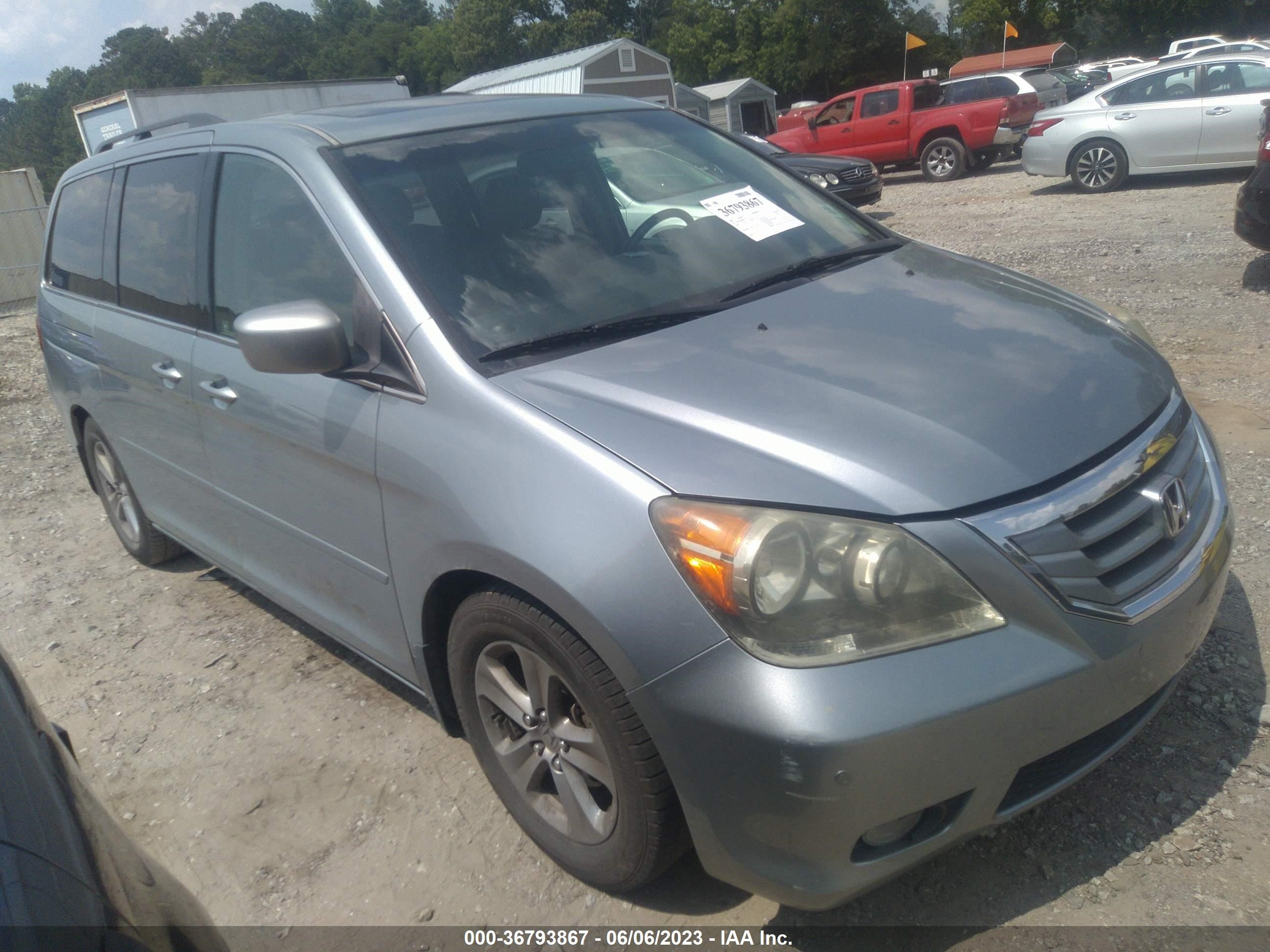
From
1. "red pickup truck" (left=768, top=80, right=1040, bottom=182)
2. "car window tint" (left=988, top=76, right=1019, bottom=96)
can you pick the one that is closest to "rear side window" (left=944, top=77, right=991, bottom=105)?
"car window tint" (left=988, top=76, right=1019, bottom=96)

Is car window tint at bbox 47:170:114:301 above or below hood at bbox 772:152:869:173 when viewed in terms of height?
above

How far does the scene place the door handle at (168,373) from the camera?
335 centimetres

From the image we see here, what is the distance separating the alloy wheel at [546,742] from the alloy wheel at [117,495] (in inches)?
107

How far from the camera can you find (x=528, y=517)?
2.07 meters

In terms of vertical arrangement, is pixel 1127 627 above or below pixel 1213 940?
above

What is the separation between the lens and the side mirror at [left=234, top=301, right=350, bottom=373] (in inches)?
94.0

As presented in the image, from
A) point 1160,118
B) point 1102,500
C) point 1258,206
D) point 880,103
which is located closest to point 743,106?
point 880,103

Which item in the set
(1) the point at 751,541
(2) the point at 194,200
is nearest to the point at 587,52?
(2) the point at 194,200

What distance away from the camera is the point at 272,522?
305cm

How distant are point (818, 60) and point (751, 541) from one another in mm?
56972

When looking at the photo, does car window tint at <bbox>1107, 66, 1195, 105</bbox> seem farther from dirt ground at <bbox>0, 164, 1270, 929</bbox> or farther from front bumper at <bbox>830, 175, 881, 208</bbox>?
dirt ground at <bbox>0, 164, 1270, 929</bbox>

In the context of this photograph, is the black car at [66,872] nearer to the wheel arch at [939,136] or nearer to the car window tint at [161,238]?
the car window tint at [161,238]

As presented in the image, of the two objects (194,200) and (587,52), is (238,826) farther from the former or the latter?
(587,52)

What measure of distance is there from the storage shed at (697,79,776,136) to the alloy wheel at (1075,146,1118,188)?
24.0 metres
